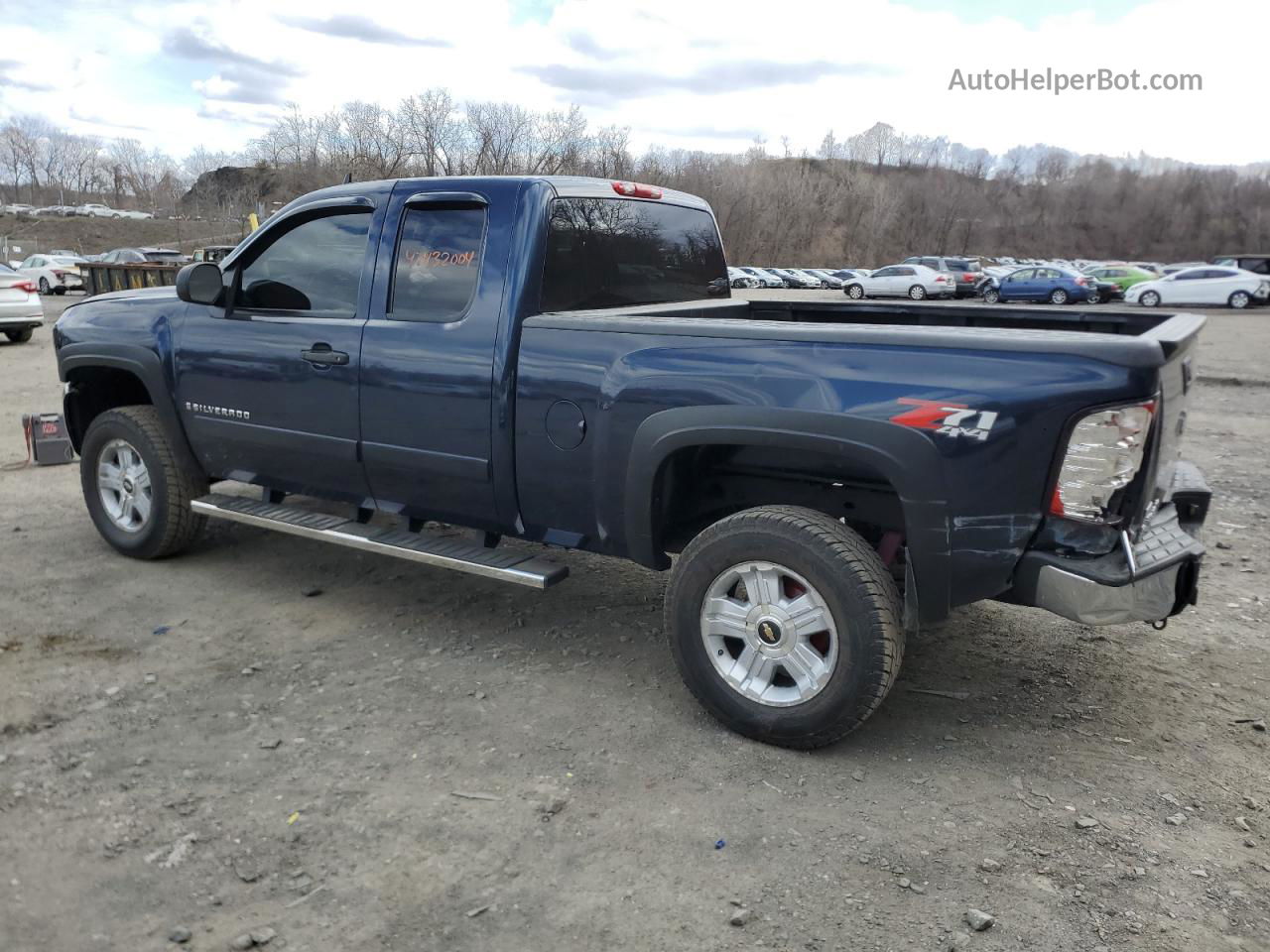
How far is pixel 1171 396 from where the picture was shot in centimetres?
325

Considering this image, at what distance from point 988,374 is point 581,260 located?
77.8 inches

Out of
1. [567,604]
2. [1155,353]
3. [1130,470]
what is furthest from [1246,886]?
[567,604]

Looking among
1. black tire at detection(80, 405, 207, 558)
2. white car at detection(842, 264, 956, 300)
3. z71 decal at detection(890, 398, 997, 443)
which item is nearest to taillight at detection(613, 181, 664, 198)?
z71 decal at detection(890, 398, 997, 443)

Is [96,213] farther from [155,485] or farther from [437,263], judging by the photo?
[437,263]

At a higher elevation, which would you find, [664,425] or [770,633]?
[664,425]

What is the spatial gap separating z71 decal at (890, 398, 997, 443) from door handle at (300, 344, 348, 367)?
100 inches

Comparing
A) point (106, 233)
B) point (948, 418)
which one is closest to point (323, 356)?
point (948, 418)

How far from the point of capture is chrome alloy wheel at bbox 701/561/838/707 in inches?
137

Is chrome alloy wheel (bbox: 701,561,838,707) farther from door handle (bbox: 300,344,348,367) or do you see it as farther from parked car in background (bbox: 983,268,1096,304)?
parked car in background (bbox: 983,268,1096,304)

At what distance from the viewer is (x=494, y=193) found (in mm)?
4277

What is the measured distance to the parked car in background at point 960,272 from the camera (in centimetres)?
3950

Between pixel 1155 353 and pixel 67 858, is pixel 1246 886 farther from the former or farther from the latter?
pixel 67 858

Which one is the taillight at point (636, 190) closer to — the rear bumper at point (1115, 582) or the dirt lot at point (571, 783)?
the dirt lot at point (571, 783)

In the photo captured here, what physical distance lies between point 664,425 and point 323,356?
1833 mm
